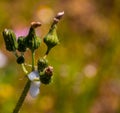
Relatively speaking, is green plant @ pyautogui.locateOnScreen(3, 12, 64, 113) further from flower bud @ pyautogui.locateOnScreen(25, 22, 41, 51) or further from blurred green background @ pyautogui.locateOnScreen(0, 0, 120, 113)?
blurred green background @ pyautogui.locateOnScreen(0, 0, 120, 113)

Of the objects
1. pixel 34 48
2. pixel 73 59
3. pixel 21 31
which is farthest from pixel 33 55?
pixel 21 31

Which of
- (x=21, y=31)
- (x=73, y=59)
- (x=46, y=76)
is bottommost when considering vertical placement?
(x=73, y=59)

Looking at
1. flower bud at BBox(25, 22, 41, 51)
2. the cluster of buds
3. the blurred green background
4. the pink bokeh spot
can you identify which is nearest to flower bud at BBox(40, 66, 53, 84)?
the cluster of buds

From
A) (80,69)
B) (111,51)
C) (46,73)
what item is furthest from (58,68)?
(46,73)

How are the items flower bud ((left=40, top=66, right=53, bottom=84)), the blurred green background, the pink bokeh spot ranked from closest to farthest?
flower bud ((left=40, top=66, right=53, bottom=84))
the blurred green background
the pink bokeh spot

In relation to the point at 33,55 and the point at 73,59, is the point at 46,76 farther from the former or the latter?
the point at 73,59

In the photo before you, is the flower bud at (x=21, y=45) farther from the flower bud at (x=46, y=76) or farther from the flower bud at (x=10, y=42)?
the flower bud at (x=46, y=76)

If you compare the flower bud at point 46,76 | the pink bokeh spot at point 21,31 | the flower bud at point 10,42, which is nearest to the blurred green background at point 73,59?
the pink bokeh spot at point 21,31

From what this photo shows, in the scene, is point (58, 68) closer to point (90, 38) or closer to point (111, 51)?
point (111, 51)
